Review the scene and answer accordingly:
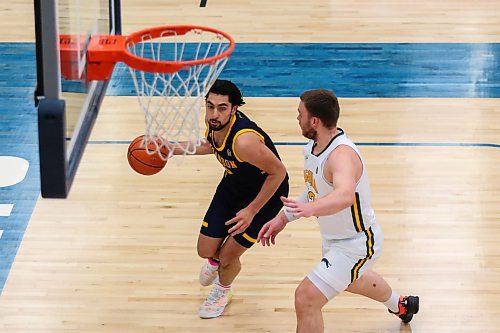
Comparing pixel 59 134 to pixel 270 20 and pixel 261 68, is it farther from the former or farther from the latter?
pixel 270 20

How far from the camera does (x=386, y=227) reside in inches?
272

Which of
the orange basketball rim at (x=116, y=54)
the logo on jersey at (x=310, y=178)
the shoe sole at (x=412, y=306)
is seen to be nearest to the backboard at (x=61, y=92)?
the orange basketball rim at (x=116, y=54)

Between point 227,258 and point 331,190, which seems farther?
point 227,258

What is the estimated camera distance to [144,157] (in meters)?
5.79

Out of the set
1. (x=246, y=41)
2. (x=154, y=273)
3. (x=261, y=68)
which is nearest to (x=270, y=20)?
(x=246, y=41)

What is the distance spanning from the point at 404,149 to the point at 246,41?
287 centimetres

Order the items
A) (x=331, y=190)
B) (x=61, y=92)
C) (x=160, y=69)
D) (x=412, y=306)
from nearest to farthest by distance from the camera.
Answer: (x=61, y=92)
(x=160, y=69)
(x=331, y=190)
(x=412, y=306)

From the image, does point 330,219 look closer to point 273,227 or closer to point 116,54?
point 273,227

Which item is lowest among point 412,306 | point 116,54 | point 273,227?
point 412,306

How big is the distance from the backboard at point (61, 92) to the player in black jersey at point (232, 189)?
72 cm

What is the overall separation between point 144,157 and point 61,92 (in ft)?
4.06

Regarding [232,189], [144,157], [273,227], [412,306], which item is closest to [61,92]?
[144,157]

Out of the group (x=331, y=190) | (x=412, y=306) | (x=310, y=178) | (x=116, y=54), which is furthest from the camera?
(x=412, y=306)

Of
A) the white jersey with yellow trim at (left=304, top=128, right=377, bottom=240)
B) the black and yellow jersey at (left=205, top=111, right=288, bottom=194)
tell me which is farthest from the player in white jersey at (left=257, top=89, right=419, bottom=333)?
the black and yellow jersey at (left=205, top=111, right=288, bottom=194)
